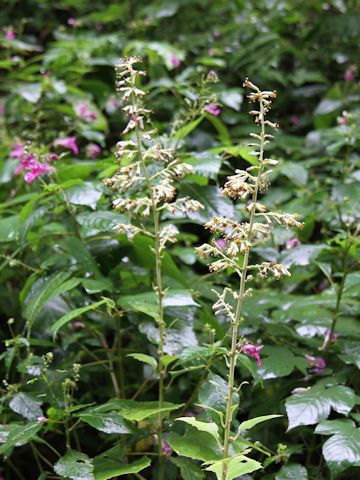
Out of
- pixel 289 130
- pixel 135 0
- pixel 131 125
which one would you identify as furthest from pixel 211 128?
pixel 131 125

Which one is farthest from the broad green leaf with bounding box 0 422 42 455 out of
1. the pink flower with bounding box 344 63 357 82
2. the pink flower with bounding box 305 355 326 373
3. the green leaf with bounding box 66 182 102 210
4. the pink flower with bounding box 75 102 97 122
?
the pink flower with bounding box 344 63 357 82

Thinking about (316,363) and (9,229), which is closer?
(316,363)

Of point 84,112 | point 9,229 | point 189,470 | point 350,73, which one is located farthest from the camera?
point 350,73

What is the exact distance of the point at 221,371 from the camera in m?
1.69

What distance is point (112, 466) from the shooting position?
56.6 inches

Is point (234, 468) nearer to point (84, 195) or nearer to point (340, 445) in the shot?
point (340, 445)

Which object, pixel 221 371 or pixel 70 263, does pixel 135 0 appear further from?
pixel 221 371

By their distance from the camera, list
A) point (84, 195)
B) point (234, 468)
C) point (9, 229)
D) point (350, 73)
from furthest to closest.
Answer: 1. point (350, 73)
2. point (9, 229)
3. point (84, 195)
4. point (234, 468)

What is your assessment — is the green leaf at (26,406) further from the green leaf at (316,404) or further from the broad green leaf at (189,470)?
the green leaf at (316,404)

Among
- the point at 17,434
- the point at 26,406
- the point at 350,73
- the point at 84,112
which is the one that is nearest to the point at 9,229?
the point at 26,406

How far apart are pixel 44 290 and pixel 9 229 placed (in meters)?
0.34

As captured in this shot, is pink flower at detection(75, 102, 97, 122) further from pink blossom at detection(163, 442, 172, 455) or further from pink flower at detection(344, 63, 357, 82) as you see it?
pink blossom at detection(163, 442, 172, 455)

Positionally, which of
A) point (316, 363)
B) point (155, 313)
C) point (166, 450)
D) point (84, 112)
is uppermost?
point (155, 313)

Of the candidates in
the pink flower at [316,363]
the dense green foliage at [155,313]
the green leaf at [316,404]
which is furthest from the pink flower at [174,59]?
the green leaf at [316,404]
